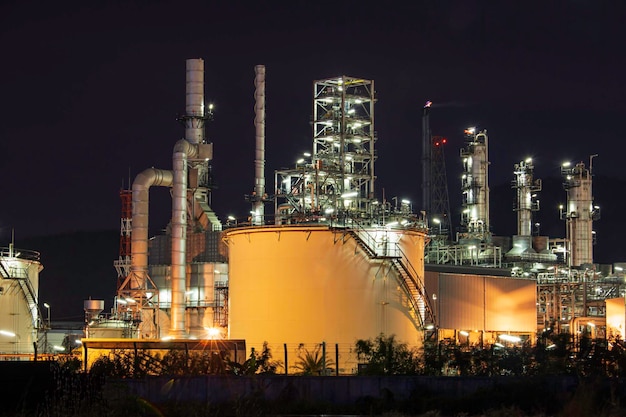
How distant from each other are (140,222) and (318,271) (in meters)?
14.5

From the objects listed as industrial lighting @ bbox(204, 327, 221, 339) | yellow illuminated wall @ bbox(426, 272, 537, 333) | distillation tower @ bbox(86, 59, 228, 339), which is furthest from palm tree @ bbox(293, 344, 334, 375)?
yellow illuminated wall @ bbox(426, 272, 537, 333)

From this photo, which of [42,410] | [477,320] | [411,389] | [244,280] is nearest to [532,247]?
[477,320]

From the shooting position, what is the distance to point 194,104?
196 ft

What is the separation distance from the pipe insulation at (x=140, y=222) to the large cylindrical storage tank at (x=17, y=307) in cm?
550

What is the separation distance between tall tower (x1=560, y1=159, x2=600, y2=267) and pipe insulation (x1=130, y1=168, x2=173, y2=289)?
34.7 meters

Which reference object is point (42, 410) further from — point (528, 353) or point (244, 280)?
point (244, 280)

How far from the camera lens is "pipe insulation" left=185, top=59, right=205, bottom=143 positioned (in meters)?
59.1

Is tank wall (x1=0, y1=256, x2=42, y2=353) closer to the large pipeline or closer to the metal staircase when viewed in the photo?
the large pipeline

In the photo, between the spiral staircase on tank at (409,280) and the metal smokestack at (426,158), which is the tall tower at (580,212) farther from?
the spiral staircase on tank at (409,280)

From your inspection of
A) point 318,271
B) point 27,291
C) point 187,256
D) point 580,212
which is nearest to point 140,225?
point 187,256

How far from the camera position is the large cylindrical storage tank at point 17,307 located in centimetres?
5538

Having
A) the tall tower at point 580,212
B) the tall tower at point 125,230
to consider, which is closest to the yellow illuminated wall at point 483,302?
the tall tower at point 580,212

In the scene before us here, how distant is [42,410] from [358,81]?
3112 centimetres

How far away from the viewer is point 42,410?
27.1 metres
